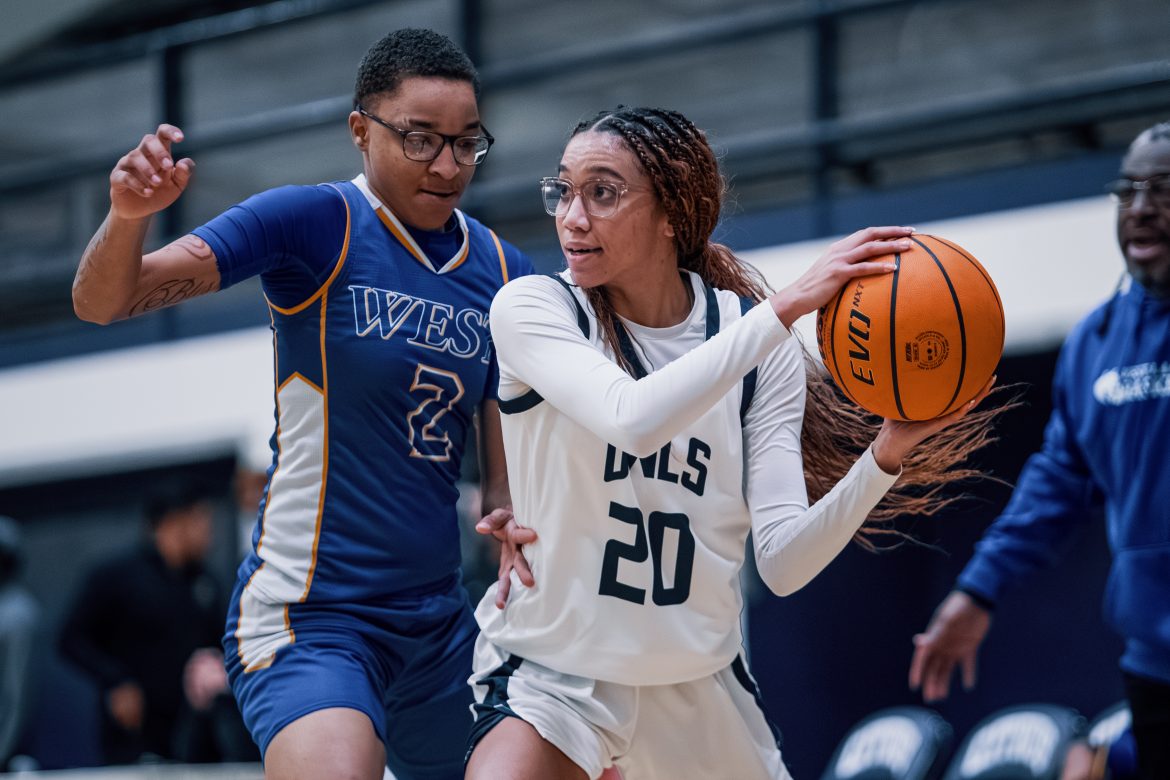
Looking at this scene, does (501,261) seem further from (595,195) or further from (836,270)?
(836,270)

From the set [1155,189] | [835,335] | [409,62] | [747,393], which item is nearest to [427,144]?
[409,62]

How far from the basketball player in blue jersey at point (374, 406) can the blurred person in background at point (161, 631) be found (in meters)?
4.38

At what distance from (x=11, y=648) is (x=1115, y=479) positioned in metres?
6.56

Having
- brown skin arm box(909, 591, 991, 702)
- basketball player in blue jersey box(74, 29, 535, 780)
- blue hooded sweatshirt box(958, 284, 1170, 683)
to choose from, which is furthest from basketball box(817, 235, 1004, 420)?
brown skin arm box(909, 591, 991, 702)

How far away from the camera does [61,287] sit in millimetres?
11336

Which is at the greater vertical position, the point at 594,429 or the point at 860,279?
the point at 860,279

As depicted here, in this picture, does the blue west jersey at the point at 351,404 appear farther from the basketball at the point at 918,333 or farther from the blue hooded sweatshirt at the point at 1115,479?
the blue hooded sweatshirt at the point at 1115,479

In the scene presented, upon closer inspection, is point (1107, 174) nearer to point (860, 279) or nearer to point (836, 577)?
point (836, 577)

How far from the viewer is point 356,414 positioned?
3230 mm

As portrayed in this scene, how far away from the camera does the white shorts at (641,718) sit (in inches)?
110

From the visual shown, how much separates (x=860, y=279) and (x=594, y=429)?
586mm

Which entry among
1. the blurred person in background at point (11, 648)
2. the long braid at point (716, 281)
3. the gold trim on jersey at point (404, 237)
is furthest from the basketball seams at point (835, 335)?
the blurred person in background at point (11, 648)

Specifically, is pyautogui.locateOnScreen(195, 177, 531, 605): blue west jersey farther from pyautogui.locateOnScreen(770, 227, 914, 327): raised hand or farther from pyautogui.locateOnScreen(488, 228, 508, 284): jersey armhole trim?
pyautogui.locateOnScreen(770, 227, 914, 327): raised hand

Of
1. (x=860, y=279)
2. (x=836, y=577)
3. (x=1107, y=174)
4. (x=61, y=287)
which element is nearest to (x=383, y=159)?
(x=860, y=279)
